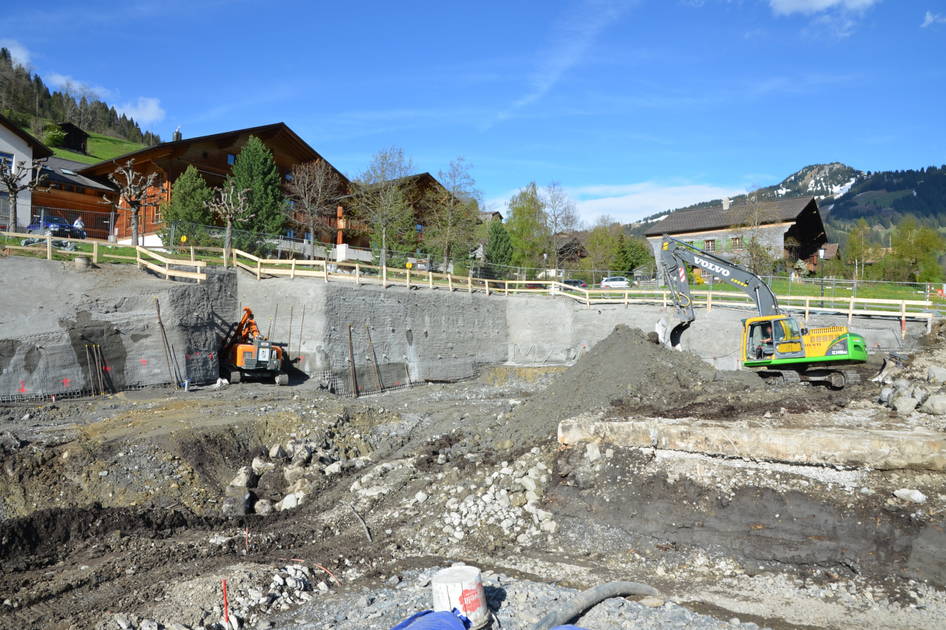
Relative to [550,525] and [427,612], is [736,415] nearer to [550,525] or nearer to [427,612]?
[550,525]

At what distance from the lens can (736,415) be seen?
11.9 metres

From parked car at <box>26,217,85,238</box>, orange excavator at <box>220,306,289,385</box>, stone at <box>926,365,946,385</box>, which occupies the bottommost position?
orange excavator at <box>220,306,289,385</box>

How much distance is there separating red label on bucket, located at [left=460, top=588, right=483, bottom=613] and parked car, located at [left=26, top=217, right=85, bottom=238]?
28293mm

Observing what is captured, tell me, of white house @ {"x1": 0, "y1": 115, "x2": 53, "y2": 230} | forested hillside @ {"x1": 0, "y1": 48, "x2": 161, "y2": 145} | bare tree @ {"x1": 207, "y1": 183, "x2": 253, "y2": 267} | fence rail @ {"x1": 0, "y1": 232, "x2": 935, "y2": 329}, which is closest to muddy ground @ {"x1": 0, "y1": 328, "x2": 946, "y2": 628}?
fence rail @ {"x1": 0, "y1": 232, "x2": 935, "y2": 329}

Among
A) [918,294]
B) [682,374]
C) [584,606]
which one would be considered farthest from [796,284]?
[584,606]

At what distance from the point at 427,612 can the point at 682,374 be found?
37.5 feet

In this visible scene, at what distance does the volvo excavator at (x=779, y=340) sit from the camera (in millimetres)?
15305

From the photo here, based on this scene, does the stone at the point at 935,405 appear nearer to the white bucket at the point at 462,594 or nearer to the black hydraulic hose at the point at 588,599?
the black hydraulic hose at the point at 588,599

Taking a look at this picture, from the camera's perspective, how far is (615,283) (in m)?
39.3

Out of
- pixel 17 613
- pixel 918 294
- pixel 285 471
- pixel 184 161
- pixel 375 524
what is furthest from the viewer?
pixel 184 161

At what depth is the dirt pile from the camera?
14078 millimetres

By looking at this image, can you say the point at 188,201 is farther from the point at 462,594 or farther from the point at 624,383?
the point at 462,594

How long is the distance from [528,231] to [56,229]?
2781cm

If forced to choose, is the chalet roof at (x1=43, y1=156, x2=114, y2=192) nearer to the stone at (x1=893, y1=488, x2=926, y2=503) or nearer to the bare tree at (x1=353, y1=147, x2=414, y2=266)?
the bare tree at (x1=353, y1=147, x2=414, y2=266)
